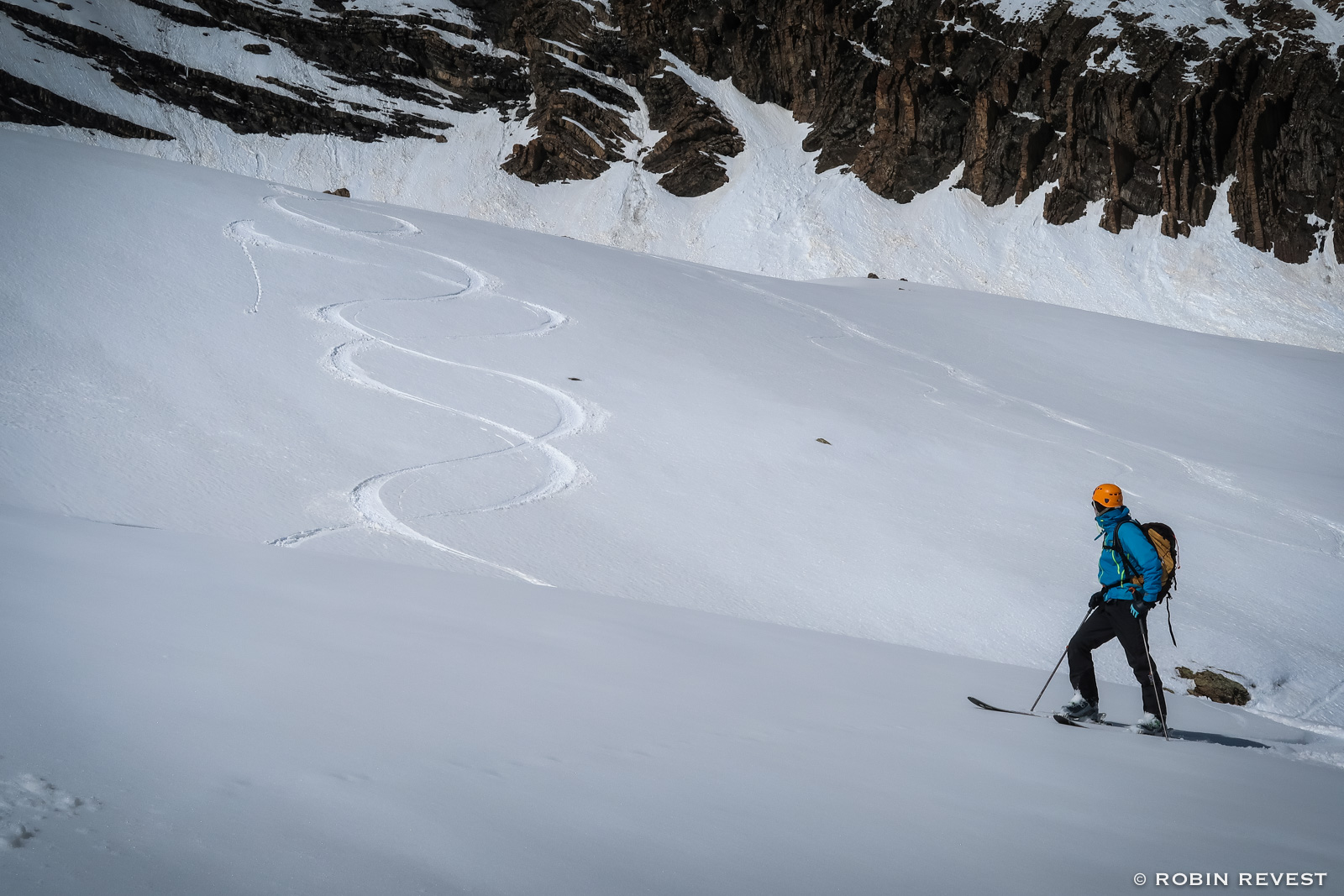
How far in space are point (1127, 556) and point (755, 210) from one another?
48.4 metres

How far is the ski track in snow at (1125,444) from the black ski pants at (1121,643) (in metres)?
2.55

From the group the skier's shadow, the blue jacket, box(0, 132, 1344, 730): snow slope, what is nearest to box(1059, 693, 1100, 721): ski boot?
the skier's shadow

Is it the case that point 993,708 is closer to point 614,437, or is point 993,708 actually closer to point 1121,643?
point 1121,643

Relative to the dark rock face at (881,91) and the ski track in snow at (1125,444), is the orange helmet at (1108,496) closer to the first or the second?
the ski track in snow at (1125,444)

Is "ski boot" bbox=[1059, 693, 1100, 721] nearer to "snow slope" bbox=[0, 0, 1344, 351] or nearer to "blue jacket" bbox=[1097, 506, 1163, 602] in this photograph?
"blue jacket" bbox=[1097, 506, 1163, 602]

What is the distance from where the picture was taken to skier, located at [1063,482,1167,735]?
4.68 meters

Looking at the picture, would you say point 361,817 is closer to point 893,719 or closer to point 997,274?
point 893,719

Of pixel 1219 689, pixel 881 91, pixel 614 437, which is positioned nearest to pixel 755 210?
pixel 881 91

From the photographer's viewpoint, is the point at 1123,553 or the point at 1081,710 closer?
the point at 1081,710

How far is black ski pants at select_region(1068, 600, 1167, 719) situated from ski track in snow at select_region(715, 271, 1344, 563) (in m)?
2.55

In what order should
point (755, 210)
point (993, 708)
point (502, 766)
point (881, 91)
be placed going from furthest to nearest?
point (881, 91) < point (755, 210) < point (993, 708) < point (502, 766)

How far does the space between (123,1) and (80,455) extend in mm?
70086

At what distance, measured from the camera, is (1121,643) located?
4895mm

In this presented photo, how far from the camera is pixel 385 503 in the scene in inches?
254
